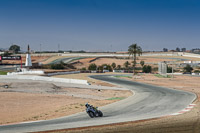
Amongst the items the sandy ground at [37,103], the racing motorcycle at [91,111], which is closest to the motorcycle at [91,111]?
the racing motorcycle at [91,111]

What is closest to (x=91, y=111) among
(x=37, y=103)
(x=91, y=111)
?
(x=91, y=111)

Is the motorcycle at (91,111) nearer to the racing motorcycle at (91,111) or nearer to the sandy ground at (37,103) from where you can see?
the racing motorcycle at (91,111)

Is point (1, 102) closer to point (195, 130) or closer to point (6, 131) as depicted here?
point (6, 131)

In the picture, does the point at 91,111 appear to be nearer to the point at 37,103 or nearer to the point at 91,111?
the point at 91,111

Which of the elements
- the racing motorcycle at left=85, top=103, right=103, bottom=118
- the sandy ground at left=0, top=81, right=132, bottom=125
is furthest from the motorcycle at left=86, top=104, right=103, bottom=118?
the sandy ground at left=0, top=81, right=132, bottom=125

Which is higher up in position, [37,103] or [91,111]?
[91,111]

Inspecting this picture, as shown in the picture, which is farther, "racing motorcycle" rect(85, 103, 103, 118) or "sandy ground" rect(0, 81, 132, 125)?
"sandy ground" rect(0, 81, 132, 125)

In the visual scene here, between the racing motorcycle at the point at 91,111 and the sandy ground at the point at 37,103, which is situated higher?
the racing motorcycle at the point at 91,111

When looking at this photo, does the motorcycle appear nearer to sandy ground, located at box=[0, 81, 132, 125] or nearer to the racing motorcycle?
the racing motorcycle

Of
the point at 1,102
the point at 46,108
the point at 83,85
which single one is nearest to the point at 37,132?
the point at 46,108

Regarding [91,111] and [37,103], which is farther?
[37,103]

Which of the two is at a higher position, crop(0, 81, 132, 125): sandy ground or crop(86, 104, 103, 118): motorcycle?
crop(86, 104, 103, 118): motorcycle

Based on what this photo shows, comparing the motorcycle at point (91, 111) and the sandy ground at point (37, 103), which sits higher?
the motorcycle at point (91, 111)

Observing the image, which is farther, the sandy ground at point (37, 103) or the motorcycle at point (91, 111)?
the sandy ground at point (37, 103)
